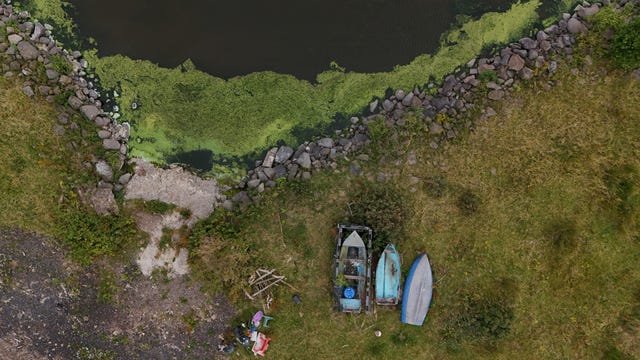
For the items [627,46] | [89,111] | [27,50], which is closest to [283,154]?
[89,111]

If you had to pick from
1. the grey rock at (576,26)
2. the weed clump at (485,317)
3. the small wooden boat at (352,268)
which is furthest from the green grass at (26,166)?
the grey rock at (576,26)

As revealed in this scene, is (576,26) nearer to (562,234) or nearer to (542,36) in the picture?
(542,36)

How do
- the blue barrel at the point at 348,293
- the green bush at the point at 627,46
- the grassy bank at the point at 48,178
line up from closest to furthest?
the blue barrel at the point at 348,293
the green bush at the point at 627,46
the grassy bank at the point at 48,178

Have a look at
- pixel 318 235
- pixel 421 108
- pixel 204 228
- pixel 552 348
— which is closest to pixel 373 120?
pixel 421 108

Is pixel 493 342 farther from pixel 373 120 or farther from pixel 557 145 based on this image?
pixel 373 120

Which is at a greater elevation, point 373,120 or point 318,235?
point 373,120

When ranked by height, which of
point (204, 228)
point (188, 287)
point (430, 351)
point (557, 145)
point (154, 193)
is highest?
point (557, 145)

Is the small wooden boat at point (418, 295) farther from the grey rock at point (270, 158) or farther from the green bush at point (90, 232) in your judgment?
the green bush at point (90, 232)
